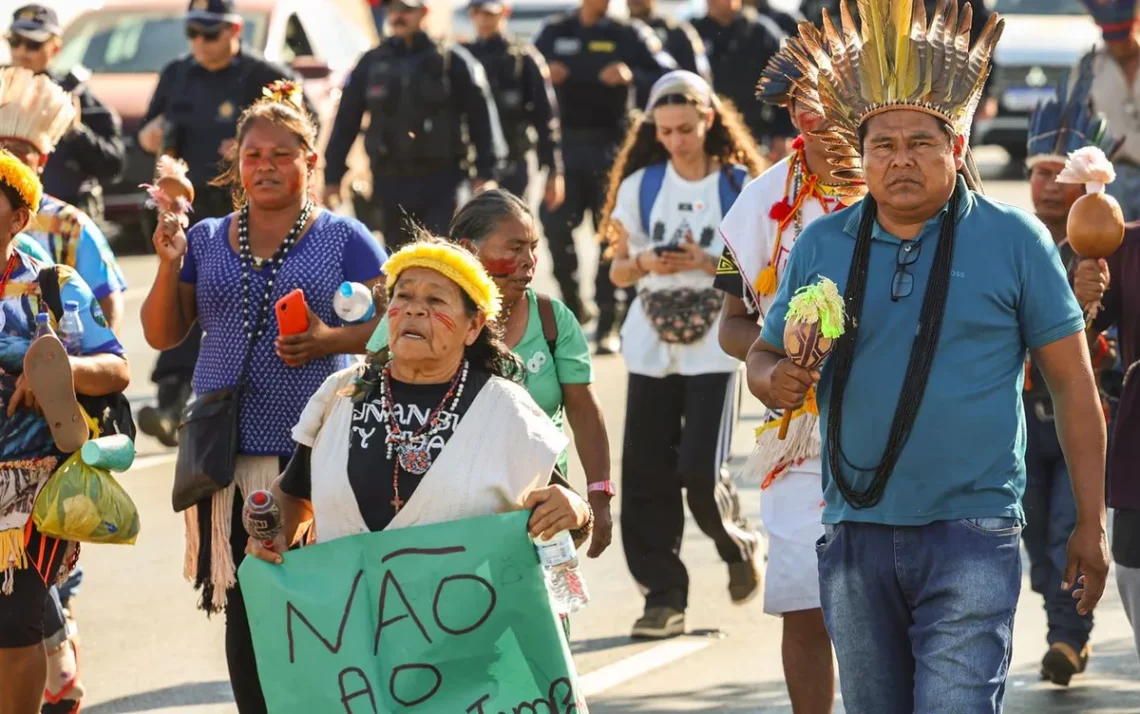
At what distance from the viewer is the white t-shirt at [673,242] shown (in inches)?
335

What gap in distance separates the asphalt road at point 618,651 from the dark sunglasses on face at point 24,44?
2452mm

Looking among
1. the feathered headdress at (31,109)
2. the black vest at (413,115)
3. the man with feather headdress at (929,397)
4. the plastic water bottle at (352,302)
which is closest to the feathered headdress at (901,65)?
the man with feather headdress at (929,397)

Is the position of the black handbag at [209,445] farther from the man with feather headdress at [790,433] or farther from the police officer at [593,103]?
the police officer at [593,103]

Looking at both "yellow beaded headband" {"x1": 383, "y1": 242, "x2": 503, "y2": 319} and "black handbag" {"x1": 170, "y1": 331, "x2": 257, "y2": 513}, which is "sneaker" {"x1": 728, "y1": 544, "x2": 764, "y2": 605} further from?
"yellow beaded headband" {"x1": 383, "y1": 242, "x2": 503, "y2": 319}

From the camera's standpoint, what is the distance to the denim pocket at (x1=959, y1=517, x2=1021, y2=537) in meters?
4.97

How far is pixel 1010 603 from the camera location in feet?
16.5

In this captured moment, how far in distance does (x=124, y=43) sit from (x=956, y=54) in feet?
48.4

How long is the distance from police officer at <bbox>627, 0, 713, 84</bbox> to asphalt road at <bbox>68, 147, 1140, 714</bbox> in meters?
5.66

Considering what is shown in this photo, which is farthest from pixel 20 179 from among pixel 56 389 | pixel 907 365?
A: pixel 907 365

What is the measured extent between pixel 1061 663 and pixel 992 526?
2.80 metres

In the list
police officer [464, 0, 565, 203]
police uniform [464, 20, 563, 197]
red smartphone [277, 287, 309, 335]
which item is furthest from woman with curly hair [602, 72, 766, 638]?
police uniform [464, 20, 563, 197]

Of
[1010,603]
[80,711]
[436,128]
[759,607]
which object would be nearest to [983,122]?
[436,128]

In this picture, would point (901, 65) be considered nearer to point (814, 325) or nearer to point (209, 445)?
point (814, 325)

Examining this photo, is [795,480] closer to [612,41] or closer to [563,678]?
[563,678]
